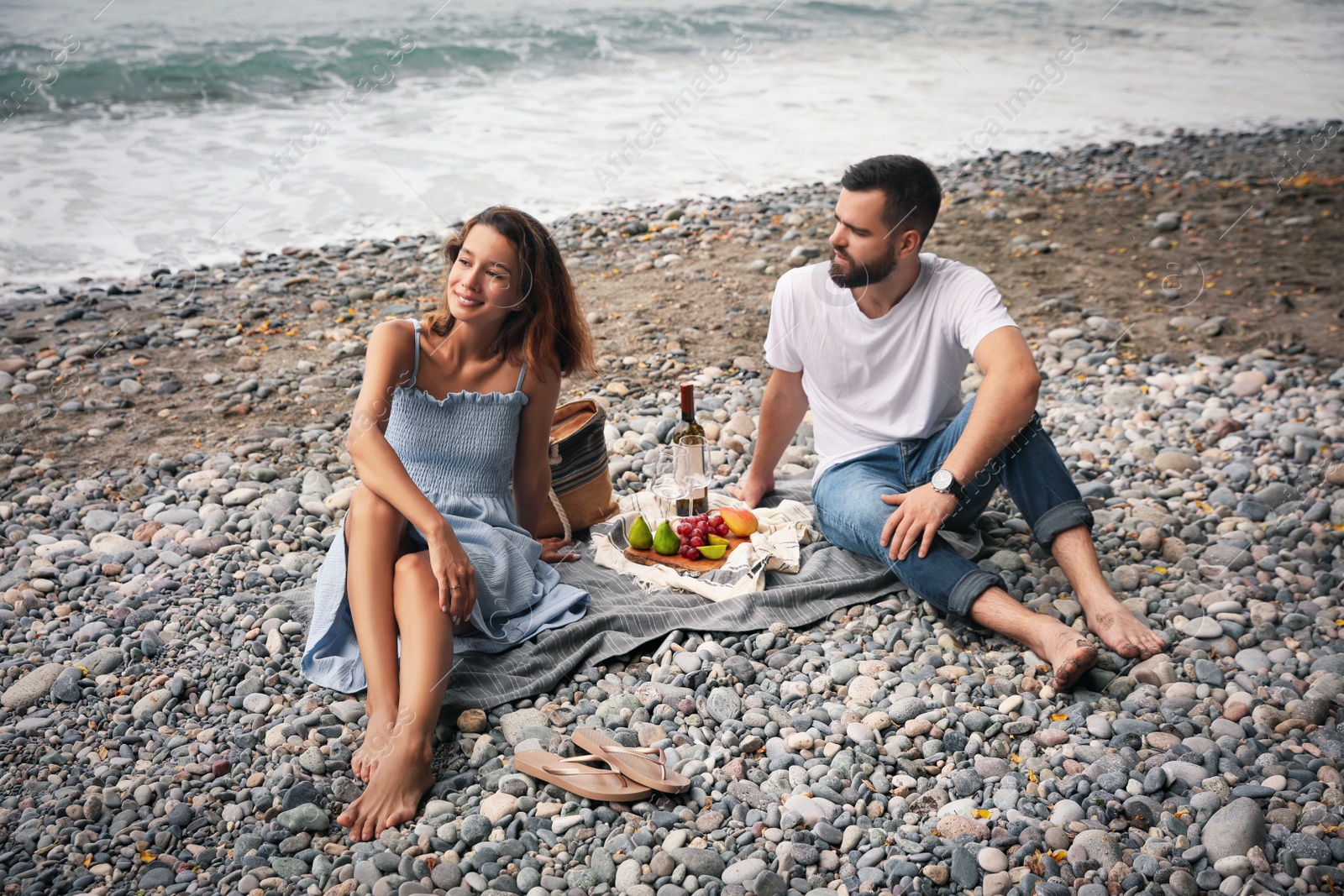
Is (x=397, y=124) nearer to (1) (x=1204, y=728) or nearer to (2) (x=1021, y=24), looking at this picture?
(1) (x=1204, y=728)

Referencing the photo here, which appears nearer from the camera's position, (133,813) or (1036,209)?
(133,813)

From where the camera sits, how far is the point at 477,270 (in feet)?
11.1

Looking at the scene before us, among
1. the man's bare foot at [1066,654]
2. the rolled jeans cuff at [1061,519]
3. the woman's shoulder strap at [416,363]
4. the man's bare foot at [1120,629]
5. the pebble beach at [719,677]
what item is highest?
the woman's shoulder strap at [416,363]

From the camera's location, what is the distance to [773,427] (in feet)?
13.7

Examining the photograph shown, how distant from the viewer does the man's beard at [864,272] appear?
366cm

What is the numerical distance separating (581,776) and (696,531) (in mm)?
1278

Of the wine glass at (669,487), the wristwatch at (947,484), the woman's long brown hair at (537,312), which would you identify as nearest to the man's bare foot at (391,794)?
the woman's long brown hair at (537,312)

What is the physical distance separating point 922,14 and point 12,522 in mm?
23240

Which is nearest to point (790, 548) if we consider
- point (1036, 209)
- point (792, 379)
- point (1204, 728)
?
point (792, 379)

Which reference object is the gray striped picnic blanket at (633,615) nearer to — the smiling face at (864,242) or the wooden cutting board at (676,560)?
the wooden cutting board at (676,560)

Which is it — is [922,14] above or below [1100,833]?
above

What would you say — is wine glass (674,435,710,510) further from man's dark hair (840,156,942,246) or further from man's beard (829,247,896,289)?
man's dark hair (840,156,942,246)

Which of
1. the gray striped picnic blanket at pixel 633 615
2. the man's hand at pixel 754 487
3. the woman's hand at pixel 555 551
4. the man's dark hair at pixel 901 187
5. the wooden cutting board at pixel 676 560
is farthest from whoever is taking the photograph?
the man's hand at pixel 754 487

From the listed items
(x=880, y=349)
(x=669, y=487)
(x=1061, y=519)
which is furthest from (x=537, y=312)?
(x=1061, y=519)
